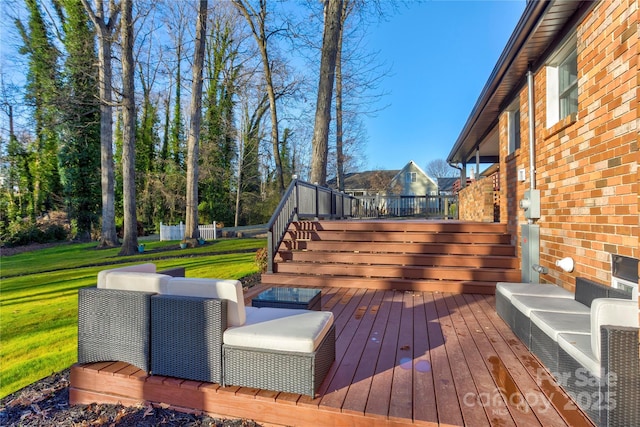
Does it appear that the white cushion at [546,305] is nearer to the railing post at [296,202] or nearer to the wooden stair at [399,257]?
the wooden stair at [399,257]

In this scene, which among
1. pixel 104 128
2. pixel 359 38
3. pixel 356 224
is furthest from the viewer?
pixel 359 38

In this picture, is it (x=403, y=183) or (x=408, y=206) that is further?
(x=403, y=183)

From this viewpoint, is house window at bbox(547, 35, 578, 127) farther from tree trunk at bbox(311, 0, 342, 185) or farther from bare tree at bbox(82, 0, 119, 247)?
bare tree at bbox(82, 0, 119, 247)

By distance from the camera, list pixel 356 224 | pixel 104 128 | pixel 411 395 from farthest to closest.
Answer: pixel 104 128, pixel 356 224, pixel 411 395

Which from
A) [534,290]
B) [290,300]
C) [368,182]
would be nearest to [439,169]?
[368,182]

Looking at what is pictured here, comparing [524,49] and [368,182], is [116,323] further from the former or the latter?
[368,182]

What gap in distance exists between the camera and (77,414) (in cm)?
219

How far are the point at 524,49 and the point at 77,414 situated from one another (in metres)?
5.45

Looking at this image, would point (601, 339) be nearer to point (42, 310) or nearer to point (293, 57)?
point (42, 310)

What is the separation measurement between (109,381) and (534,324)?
3278 mm

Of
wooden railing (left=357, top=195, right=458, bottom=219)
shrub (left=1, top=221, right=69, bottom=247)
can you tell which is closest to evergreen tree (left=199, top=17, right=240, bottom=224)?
shrub (left=1, top=221, right=69, bottom=247)

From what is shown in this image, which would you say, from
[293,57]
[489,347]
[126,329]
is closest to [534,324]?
[489,347]

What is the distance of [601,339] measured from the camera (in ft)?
5.25

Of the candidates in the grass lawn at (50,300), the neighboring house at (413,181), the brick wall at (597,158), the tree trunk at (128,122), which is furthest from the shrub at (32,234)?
the neighboring house at (413,181)
